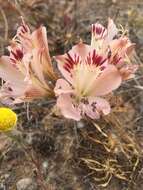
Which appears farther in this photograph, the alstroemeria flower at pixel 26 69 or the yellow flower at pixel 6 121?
the alstroemeria flower at pixel 26 69

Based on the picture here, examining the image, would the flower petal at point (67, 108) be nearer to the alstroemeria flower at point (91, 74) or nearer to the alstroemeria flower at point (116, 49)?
the alstroemeria flower at point (91, 74)

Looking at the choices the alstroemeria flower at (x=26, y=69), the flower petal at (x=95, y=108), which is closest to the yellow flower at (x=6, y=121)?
the alstroemeria flower at (x=26, y=69)

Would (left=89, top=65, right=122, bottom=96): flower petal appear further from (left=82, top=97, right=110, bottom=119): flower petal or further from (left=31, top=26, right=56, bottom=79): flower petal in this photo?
(left=31, top=26, right=56, bottom=79): flower petal

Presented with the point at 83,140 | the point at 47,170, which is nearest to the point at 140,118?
the point at 83,140

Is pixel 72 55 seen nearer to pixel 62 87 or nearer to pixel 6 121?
pixel 62 87

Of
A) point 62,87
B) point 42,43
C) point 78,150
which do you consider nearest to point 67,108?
point 62,87

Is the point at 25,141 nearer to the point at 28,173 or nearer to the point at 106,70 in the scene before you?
the point at 28,173

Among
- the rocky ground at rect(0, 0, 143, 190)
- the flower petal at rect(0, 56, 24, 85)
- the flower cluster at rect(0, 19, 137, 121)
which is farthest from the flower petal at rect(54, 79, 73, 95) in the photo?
the rocky ground at rect(0, 0, 143, 190)
